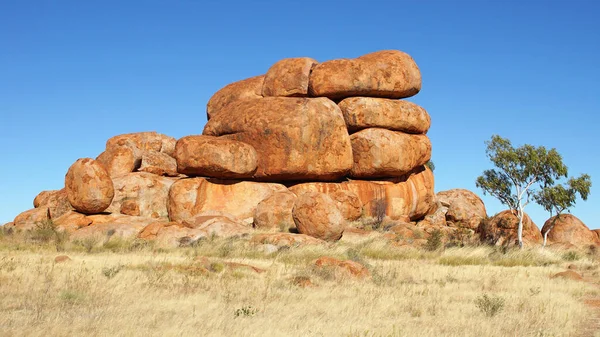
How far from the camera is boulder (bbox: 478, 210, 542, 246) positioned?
31.5 metres

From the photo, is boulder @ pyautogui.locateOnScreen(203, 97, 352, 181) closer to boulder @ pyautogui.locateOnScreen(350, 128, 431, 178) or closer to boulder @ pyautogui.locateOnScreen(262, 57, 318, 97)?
boulder @ pyautogui.locateOnScreen(350, 128, 431, 178)

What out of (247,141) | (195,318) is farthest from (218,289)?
(247,141)

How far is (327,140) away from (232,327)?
2492 centimetres

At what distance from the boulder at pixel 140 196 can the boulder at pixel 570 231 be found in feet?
71.6

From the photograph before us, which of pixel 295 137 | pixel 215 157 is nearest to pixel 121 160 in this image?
pixel 215 157

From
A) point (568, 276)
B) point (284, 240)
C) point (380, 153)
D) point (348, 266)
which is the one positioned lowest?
point (568, 276)

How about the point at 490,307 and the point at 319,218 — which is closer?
the point at 490,307

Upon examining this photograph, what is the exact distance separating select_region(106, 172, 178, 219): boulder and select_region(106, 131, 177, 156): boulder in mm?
6851

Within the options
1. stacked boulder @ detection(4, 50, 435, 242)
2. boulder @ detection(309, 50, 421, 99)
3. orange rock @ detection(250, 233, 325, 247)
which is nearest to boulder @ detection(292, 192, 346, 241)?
stacked boulder @ detection(4, 50, 435, 242)

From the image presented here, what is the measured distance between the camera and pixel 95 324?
931 centimetres

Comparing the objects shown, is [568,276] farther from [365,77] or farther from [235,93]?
[235,93]

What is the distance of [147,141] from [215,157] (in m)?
14.9

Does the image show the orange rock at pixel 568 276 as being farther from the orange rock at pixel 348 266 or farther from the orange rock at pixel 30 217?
the orange rock at pixel 30 217

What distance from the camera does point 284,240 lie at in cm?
2305
